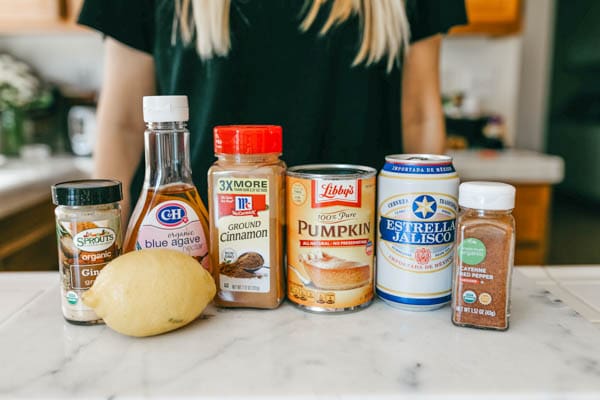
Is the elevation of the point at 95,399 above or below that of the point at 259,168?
below

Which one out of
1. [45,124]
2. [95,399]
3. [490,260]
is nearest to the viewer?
[95,399]

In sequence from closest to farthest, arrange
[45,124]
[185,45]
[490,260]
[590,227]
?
[490,260] → [185,45] → [45,124] → [590,227]

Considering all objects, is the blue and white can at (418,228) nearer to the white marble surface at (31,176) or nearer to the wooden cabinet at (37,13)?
the white marble surface at (31,176)

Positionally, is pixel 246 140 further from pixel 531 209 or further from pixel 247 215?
pixel 531 209

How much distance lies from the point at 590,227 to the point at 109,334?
396cm

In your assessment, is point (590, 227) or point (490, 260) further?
point (590, 227)

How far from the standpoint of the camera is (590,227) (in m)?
3.85

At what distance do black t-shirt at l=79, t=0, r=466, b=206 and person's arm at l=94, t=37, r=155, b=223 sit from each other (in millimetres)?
32

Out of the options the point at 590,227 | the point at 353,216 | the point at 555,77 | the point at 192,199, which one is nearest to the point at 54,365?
the point at 192,199

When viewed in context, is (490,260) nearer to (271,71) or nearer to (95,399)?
(95,399)

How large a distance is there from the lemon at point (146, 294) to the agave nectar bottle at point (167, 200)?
0.05 meters

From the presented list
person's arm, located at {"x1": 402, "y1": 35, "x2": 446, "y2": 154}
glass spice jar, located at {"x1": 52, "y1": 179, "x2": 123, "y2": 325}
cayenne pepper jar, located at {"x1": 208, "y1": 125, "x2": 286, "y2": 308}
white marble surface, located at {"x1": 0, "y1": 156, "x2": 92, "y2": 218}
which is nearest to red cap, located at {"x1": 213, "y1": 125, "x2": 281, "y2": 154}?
cayenne pepper jar, located at {"x1": 208, "y1": 125, "x2": 286, "y2": 308}

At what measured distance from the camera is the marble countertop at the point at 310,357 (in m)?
0.45

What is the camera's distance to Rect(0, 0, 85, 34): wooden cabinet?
2.28 m
